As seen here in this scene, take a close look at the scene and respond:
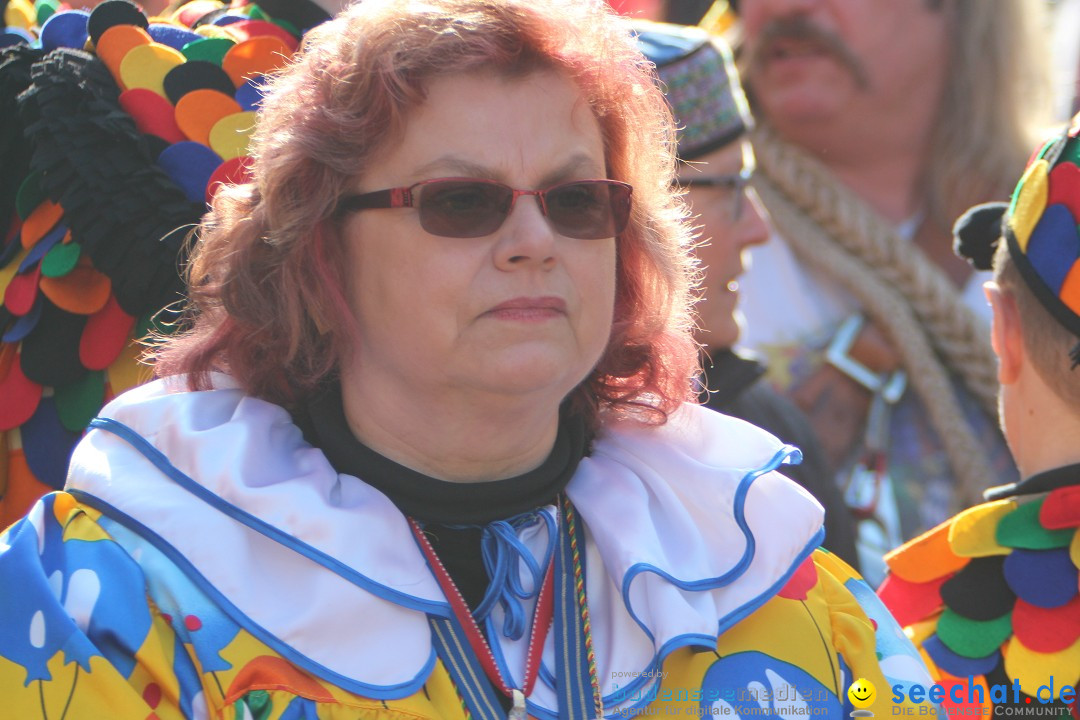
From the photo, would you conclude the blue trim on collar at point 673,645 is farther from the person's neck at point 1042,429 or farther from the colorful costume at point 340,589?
the person's neck at point 1042,429

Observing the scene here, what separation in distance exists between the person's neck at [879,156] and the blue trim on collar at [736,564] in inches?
104

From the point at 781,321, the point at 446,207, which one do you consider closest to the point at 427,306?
the point at 446,207

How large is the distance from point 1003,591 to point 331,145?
49.5 inches

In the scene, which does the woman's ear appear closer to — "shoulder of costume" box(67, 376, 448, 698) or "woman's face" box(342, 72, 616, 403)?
"woman's face" box(342, 72, 616, 403)

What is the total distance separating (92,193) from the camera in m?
2.12

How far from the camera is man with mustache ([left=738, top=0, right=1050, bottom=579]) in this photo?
13.3 feet

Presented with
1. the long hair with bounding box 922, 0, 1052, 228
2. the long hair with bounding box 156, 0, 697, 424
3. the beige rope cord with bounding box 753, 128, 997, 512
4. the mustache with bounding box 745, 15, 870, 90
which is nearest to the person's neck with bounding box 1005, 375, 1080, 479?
the long hair with bounding box 156, 0, 697, 424

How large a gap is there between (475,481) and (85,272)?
0.79 metres

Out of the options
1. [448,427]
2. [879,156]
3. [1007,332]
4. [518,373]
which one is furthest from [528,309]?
[879,156]

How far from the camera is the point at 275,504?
1.73m

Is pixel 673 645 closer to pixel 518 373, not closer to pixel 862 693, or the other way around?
pixel 862 693

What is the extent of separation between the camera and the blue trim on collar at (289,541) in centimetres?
171

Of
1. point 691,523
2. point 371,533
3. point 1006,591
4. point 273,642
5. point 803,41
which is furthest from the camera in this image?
point 803,41

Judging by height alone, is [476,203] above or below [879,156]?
above
